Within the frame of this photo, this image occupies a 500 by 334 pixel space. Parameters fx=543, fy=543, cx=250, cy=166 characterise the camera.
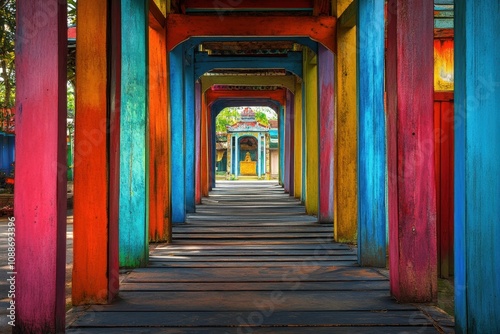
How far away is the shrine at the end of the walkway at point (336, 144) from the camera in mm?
2674

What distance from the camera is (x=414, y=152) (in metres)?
3.80

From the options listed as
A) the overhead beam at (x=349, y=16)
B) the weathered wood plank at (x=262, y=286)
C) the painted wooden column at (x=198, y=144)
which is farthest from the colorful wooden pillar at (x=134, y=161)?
the painted wooden column at (x=198, y=144)

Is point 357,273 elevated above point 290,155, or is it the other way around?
point 290,155

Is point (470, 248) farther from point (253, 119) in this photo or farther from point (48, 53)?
point (253, 119)

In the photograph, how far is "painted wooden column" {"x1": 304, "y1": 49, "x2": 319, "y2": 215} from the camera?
32.0 feet

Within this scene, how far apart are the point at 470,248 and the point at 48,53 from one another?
2.38 meters

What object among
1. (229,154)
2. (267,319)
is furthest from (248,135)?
(267,319)

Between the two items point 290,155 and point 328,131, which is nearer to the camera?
point 328,131

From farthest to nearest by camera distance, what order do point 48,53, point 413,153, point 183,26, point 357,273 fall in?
point 183,26 < point 357,273 < point 413,153 < point 48,53

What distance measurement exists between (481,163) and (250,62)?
902 centimetres

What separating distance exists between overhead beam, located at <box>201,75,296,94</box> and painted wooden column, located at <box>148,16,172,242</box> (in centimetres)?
703

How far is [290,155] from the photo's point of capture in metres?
14.6

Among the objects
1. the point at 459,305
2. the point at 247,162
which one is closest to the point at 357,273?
the point at 459,305

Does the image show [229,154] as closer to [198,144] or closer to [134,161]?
[198,144]
